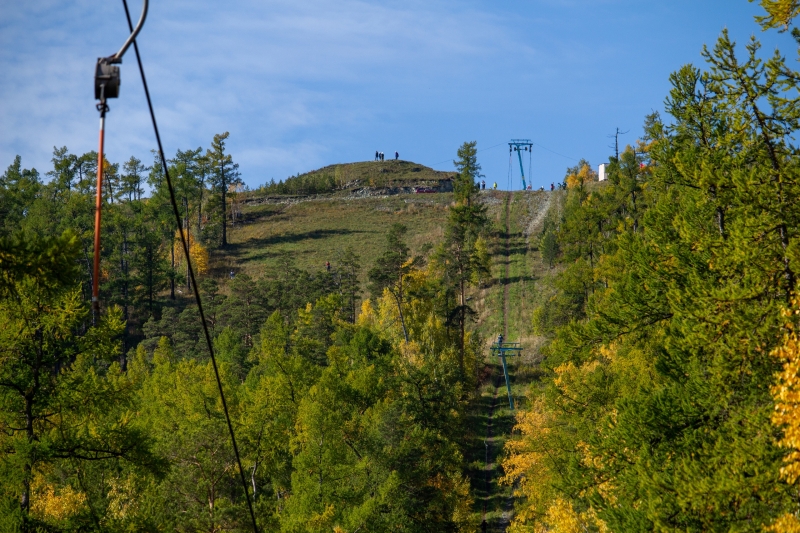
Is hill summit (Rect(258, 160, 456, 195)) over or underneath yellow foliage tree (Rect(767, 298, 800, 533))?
over

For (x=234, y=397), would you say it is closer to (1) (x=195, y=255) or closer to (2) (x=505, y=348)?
(2) (x=505, y=348)

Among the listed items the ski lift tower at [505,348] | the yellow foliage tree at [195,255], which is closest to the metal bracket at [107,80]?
the ski lift tower at [505,348]

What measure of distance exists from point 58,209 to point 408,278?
1577 inches

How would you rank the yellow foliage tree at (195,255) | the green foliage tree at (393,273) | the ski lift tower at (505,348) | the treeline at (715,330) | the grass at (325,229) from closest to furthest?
the treeline at (715,330) < the green foliage tree at (393,273) < the ski lift tower at (505,348) < the yellow foliage tree at (195,255) < the grass at (325,229)

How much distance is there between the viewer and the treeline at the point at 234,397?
519 inches

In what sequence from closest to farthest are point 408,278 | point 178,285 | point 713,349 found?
1. point 713,349
2. point 408,278
3. point 178,285

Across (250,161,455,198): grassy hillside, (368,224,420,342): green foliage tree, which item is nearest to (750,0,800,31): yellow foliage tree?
(368,224,420,342): green foliage tree

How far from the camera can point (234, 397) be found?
123ft

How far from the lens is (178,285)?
8400 cm

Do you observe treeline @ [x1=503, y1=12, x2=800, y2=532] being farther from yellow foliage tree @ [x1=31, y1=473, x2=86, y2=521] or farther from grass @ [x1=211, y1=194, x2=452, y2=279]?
grass @ [x1=211, y1=194, x2=452, y2=279]

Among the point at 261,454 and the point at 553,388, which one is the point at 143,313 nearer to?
the point at 261,454

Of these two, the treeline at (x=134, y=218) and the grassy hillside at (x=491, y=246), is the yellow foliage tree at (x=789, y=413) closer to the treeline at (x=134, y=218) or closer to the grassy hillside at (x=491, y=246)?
the grassy hillside at (x=491, y=246)

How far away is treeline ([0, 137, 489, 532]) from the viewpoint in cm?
1317

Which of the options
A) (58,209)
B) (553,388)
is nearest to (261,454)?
(553,388)
